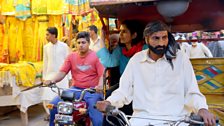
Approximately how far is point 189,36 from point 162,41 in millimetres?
3827

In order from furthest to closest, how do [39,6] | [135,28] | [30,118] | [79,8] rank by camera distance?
[39,6] < [79,8] < [30,118] < [135,28]

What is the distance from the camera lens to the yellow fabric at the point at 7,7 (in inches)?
271

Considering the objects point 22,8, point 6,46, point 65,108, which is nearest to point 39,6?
point 22,8

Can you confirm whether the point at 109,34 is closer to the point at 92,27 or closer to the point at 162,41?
the point at 162,41

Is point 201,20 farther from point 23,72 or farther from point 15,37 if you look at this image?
point 15,37

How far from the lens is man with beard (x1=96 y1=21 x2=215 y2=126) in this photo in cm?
256

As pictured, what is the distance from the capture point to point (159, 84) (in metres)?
2.62

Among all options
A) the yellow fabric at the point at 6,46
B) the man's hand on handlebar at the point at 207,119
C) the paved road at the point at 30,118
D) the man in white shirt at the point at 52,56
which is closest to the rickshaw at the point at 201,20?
the man's hand on handlebar at the point at 207,119

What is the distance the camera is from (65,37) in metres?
6.89

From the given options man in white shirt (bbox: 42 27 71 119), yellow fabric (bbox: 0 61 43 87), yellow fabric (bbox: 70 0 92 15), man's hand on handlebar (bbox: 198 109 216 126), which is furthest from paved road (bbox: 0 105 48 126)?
man's hand on handlebar (bbox: 198 109 216 126)

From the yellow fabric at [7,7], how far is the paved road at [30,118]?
2.29 m

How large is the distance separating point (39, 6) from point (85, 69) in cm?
338

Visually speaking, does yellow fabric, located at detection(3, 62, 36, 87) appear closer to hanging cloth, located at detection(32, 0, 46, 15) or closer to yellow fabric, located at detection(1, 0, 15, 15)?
hanging cloth, located at detection(32, 0, 46, 15)

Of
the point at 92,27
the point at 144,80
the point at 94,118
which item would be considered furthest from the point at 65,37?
the point at 144,80
